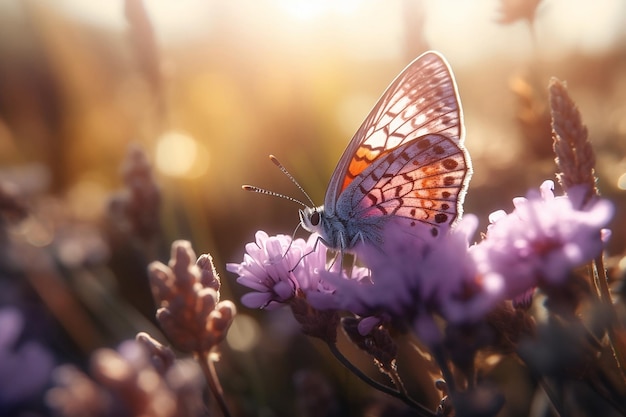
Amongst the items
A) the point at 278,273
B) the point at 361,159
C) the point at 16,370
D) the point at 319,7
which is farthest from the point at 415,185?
the point at 319,7

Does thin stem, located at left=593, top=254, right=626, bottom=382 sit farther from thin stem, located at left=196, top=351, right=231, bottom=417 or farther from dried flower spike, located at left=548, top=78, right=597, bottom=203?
thin stem, located at left=196, top=351, right=231, bottom=417

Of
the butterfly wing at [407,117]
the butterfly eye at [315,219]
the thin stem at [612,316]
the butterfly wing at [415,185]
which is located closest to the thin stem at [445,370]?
the thin stem at [612,316]

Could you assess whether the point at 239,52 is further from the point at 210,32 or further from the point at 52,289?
the point at 52,289

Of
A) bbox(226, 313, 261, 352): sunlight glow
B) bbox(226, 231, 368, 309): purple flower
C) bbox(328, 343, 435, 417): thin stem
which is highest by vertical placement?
bbox(226, 231, 368, 309): purple flower

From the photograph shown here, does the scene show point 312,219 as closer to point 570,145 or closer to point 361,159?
point 361,159

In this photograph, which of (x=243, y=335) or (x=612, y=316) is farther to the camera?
(x=243, y=335)

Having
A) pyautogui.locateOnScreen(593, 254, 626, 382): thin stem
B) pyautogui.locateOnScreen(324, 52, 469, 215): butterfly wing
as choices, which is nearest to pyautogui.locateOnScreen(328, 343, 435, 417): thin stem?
pyautogui.locateOnScreen(593, 254, 626, 382): thin stem

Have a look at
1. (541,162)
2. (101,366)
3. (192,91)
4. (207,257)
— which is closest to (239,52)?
(192,91)
